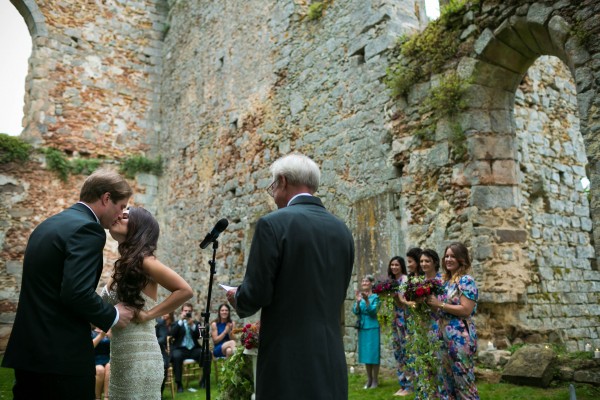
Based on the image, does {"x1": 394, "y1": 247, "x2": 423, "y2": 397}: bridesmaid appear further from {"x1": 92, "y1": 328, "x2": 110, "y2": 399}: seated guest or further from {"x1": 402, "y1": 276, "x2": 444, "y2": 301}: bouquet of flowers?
{"x1": 92, "y1": 328, "x2": 110, "y2": 399}: seated guest

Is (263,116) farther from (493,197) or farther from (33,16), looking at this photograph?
(33,16)

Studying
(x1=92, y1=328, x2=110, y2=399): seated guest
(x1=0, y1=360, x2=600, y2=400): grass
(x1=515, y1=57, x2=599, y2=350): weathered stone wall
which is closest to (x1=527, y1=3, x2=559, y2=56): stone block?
(x1=515, y1=57, x2=599, y2=350): weathered stone wall

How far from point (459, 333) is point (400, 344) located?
1.61 metres

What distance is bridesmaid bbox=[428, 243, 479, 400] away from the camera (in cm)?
402

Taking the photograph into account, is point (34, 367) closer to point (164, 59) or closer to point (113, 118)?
point (113, 118)

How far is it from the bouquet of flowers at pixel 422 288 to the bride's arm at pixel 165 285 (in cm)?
201

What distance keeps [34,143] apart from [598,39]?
11.1 metres

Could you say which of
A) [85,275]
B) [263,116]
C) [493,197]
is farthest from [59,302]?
[263,116]

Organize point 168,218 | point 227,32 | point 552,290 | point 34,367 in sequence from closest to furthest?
point 34,367 < point 552,290 < point 227,32 < point 168,218

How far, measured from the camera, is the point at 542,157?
6.96 m

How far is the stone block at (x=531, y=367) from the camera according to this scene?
488 cm

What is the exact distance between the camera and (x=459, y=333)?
13.5ft

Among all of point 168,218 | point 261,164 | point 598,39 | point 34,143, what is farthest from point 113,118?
point 598,39

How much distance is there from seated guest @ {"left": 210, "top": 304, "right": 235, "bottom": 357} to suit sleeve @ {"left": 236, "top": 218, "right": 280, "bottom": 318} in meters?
5.41
